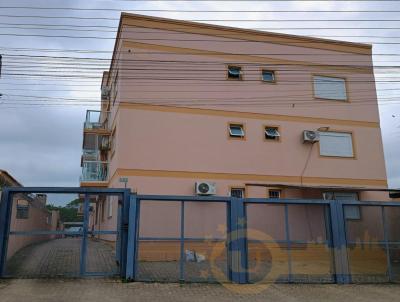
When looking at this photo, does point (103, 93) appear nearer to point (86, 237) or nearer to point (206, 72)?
point (206, 72)

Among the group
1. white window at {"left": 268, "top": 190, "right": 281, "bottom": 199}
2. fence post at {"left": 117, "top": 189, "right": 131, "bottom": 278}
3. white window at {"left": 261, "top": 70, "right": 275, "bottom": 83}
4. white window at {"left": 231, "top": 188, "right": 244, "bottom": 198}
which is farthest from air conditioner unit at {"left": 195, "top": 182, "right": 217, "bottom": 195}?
fence post at {"left": 117, "top": 189, "right": 131, "bottom": 278}

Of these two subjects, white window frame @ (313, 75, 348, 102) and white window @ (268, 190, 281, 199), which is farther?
white window frame @ (313, 75, 348, 102)

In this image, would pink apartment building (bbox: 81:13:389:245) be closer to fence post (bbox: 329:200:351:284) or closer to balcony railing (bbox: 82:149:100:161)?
balcony railing (bbox: 82:149:100:161)

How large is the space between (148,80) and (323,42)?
29.1 feet

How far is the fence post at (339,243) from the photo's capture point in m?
11.0

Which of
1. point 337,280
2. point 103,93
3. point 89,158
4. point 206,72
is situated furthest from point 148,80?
point 337,280

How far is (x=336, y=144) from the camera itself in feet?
63.7

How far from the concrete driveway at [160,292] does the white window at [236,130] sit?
8.70 meters

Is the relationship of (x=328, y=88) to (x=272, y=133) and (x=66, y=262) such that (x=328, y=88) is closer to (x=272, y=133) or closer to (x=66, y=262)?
(x=272, y=133)

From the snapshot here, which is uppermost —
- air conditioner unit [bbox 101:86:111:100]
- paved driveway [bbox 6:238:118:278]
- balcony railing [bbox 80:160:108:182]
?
air conditioner unit [bbox 101:86:111:100]

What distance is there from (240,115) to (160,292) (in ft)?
34.8

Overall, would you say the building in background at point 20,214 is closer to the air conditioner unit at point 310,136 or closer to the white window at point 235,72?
the white window at point 235,72

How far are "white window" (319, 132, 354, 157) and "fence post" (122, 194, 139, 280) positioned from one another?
11.2 m

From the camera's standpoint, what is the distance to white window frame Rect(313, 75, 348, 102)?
1991 cm
